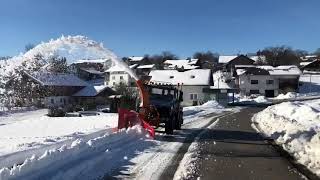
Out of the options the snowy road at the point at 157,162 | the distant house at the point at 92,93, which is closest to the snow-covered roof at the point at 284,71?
the distant house at the point at 92,93

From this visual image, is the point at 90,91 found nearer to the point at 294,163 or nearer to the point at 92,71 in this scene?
the point at 92,71

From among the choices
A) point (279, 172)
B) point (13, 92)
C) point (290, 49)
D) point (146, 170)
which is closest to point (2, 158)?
point (146, 170)

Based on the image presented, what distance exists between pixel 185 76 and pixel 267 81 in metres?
25.3

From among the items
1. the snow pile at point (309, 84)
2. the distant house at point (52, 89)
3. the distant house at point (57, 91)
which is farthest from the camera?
the snow pile at point (309, 84)

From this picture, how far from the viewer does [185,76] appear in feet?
305

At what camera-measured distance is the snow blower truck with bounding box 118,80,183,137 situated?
22047mm

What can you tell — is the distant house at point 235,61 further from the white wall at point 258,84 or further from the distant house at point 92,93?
the distant house at point 92,93

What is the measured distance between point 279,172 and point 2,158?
7182mm

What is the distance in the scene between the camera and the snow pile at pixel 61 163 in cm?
1039

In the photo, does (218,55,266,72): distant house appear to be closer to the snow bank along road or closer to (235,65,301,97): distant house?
(235,65,301,97): distant house

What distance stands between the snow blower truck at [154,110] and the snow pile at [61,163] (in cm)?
523

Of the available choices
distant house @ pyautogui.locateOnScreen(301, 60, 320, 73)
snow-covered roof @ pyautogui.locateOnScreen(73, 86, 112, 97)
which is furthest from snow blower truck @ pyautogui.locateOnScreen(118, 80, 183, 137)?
distant house @ pyautogui.locateOnScreen(301, 60, 320, 73)

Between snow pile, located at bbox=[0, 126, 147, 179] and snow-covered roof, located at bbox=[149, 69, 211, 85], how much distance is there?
7373 cm

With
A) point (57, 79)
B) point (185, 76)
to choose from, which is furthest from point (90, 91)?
point (185, 76)
